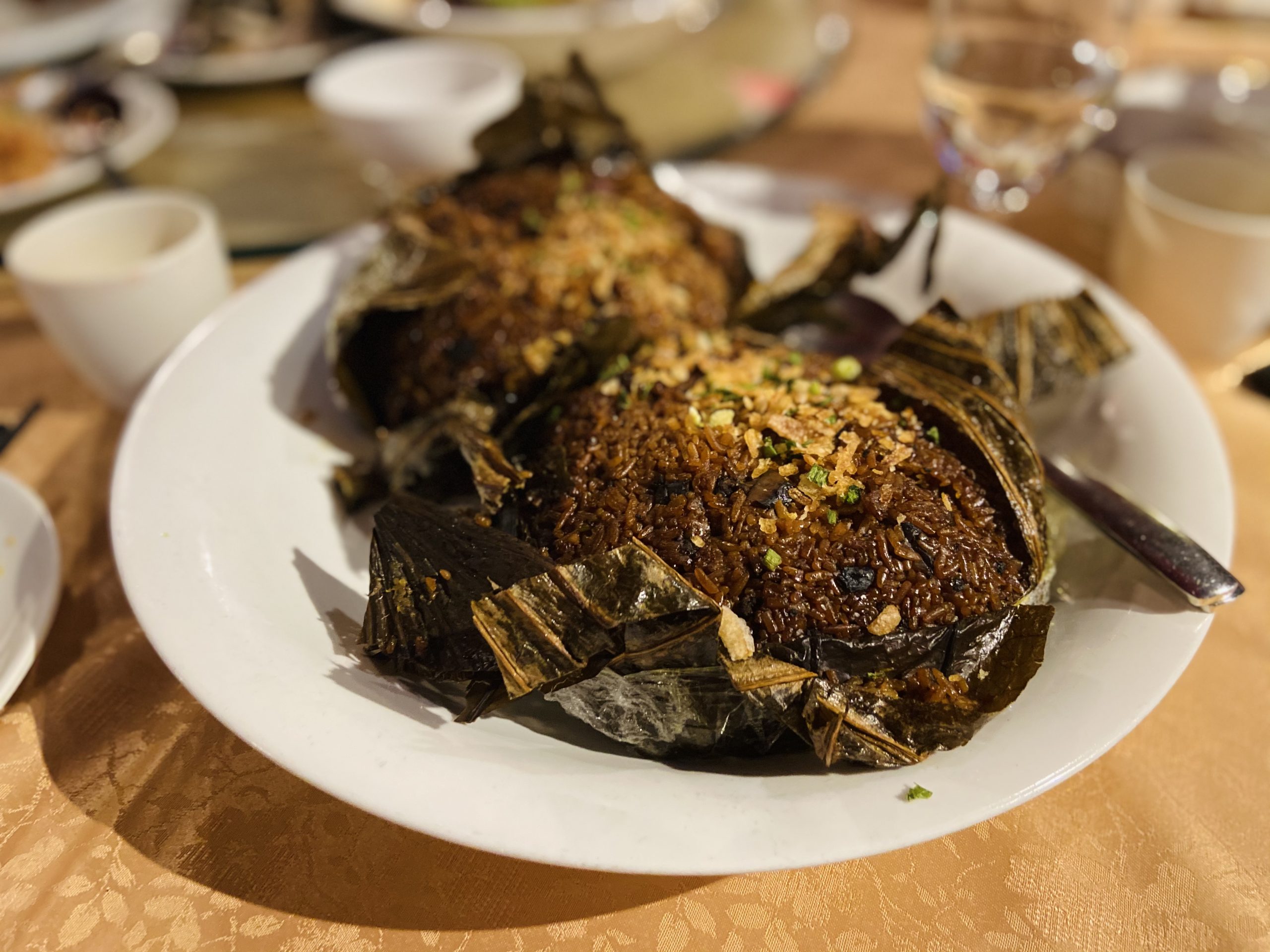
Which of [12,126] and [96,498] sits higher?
[12,126]

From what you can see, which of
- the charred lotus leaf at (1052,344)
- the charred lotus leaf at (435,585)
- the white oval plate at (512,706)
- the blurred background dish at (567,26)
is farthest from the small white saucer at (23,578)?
the blurred background dish at (567,26)

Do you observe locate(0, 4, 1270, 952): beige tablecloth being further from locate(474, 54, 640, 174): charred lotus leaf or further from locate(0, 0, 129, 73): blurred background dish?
locate(0, 0, 129, 73): blurred background dish

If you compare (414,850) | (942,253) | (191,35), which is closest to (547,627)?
(414,850)

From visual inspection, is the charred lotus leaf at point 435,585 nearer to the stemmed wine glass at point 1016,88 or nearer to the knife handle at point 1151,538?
the knife handle at point 1151,538

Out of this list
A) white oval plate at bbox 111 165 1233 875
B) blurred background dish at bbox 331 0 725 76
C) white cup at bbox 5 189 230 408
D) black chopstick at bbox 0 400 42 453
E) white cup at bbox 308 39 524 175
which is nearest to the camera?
white oval plate at bbox 111 165 1233 875

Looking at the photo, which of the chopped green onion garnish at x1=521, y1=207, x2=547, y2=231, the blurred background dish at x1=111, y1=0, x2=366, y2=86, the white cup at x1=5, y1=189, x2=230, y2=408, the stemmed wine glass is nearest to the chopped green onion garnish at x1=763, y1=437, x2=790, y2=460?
the chopped green onion garnish at x1=521, y1=207, x2=547, y2=231

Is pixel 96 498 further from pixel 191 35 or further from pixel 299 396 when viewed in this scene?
pixel 191 35
